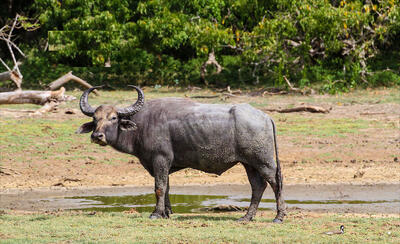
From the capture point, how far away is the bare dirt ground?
14164 mm

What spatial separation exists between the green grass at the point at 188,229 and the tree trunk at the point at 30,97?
8.83m

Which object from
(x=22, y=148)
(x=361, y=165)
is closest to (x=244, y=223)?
(x=361, y=165)

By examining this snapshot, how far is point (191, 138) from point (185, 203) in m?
2.61

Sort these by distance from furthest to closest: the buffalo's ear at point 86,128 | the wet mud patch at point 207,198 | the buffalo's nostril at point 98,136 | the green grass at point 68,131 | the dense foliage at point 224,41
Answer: the dense foliage at point 224,41
the green grass at point 68,131
the wet mud patch at point 207,198
the buffalo's ear at point 86,128
the buffalo's nostril at point 98,136

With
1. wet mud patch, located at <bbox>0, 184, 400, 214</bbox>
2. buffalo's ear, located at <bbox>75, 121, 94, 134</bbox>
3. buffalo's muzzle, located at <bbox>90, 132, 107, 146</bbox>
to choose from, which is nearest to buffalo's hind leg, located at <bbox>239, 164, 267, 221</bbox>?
wet mud patch, located at <bbox>0, 184, 400, 214</bbox>

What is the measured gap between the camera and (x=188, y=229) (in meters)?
8.85

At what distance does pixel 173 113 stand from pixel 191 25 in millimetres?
15856

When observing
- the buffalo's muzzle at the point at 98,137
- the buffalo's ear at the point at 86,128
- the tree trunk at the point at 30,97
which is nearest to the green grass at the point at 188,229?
the buffalo's muzzle at the point at 98,137

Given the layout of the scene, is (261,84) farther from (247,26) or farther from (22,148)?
(22,148)

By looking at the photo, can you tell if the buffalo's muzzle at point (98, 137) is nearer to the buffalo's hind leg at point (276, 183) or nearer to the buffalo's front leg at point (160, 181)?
the buffalo's front leg at point (160, 181)

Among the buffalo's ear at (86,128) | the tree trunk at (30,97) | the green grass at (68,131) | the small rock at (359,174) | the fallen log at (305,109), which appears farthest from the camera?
the fallen log at (305,109)

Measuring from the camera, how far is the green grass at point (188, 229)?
26.8 feet

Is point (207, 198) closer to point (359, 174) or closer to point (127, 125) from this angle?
point (127, 125)

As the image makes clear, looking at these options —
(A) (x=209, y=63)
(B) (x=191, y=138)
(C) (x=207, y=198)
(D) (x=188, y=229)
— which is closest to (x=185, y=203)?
(C) (x=207, y=198)
